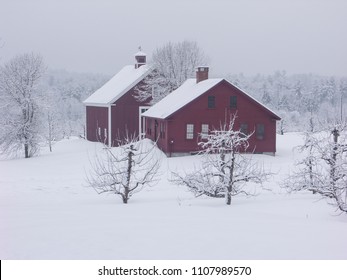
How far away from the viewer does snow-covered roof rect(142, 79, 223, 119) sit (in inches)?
1332

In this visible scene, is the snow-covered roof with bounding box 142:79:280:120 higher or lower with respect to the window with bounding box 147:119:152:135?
higher

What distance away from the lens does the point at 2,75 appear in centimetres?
3797

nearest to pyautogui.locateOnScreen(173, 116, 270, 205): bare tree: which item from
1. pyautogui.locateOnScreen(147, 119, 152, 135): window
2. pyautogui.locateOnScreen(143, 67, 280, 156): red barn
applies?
pyautogui.locateOnScreen(143, 67, 280, 156): red barn

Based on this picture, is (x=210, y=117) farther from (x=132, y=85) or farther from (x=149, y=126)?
(x=132, y=85)

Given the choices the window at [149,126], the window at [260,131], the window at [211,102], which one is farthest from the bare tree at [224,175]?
the window at [149,126]

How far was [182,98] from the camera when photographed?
36062mm

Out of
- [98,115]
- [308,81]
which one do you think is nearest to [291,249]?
[98,115]

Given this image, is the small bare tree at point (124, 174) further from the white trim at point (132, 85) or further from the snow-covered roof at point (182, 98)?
the white trim at point (132, 85)

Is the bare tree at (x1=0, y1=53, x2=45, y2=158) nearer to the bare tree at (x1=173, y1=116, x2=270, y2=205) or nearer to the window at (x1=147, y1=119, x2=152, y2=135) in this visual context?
the window at (x1=147, y1=119, x2=152, y2=135)

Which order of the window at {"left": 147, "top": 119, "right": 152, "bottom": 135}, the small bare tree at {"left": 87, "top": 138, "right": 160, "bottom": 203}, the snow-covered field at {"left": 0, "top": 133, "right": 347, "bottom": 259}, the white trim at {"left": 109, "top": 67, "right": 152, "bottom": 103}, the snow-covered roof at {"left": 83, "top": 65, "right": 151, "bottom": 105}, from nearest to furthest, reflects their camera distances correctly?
the snow-covered field at {"left": 0, "top": 133, "right": 347, "bottom": 259} < the small bare tree at {"left": 87, "top": 138, "right": 160, "bottom": 203} < the window at {"left": 147, "top": 119, "right": 152, "bottom": 135} < the white trim at {"left": 109, "top": 67, "right": 152, "bottom": 103} < the snow-covered roof at {"left": 83, "top": 65, "right": 151, "bottom": 105}

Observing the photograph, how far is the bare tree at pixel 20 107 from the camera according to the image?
37.9 meters

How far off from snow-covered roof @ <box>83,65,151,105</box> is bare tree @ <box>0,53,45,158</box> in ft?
21.6

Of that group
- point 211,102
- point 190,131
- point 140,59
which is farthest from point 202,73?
point 140,59

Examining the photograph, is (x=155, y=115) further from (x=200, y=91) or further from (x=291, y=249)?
(x=291, y=249)
